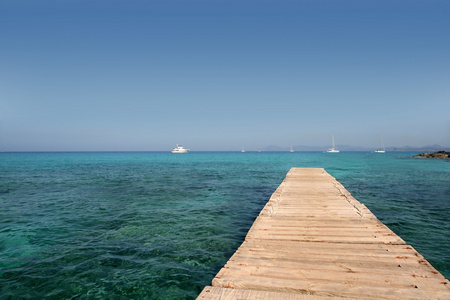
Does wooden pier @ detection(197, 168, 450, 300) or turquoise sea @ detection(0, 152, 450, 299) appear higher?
wooden pier @ detection(197, 168, 450, 300)

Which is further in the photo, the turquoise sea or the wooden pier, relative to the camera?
the turquoise sea

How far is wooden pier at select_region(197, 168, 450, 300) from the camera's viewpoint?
12.2 ft

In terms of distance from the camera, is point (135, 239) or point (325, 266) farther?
point (135, 239)

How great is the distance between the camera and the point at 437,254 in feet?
25.7

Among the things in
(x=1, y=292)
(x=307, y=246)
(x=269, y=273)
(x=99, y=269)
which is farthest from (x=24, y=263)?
(x=307, y=246)

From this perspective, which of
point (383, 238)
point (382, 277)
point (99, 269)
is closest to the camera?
point (382, 277)

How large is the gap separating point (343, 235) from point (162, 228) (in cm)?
728

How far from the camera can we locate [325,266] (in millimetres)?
4570

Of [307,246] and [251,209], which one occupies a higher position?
[307,246]

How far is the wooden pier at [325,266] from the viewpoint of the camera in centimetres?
372

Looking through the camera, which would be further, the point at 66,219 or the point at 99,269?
the point at 66,219

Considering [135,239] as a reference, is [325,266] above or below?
above

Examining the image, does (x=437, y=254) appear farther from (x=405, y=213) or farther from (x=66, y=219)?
(x=66, y=219)

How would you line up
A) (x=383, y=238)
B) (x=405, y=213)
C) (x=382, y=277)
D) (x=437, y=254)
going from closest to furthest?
1. (x=382, y=277)
2. (x=383, y=238)
3. (x=437, y=254)
4. (x=405, y=213)
